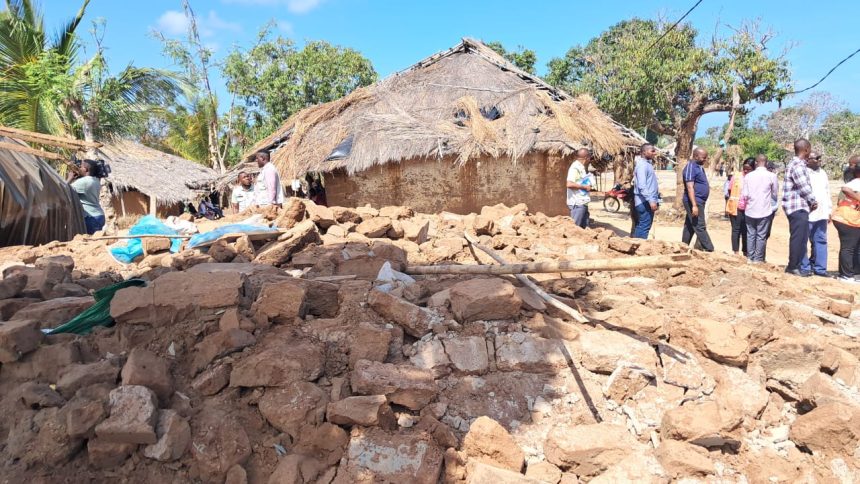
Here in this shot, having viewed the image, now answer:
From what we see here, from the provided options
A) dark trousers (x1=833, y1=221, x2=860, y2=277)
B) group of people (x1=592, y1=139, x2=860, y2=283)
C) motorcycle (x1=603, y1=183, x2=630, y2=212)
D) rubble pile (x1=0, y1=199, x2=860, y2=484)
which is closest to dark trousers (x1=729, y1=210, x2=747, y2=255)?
group of people (x1=592, y1=139, x2=860, y2=283)

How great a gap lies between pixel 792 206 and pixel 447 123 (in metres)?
5.75

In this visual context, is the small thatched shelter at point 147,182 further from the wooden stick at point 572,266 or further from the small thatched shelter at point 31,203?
the wooden stick at point 572,266

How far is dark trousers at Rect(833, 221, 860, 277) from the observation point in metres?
5.60

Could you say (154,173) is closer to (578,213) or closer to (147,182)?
(147,182)

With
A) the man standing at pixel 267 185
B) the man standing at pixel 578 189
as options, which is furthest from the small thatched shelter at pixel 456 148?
the man standing at pixel 267 185

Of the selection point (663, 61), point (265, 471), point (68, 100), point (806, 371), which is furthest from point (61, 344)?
point (663, 61)

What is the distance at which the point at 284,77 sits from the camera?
1811 cm

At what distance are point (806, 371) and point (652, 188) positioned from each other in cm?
365

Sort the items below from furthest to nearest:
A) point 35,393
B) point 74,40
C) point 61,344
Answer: point 74,40, point 61,344, point 35,393

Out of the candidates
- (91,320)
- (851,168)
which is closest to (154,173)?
(91,320)

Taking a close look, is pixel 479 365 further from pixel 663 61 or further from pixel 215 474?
pixel 663 61

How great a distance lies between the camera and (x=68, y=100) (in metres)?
9.54

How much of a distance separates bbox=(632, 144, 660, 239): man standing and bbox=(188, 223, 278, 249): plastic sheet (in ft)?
15.0

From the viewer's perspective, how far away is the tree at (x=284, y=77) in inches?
717
